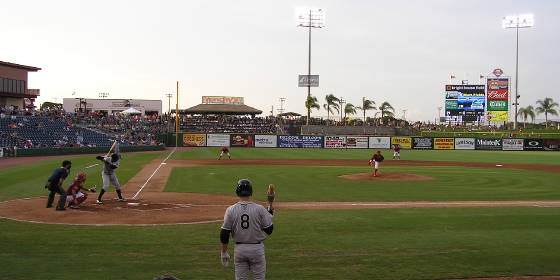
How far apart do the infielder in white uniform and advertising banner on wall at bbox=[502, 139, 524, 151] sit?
215 feet

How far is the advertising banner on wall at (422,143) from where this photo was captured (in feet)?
212

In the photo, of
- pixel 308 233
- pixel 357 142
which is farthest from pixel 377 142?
pixel 308 233

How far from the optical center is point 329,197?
18922mm

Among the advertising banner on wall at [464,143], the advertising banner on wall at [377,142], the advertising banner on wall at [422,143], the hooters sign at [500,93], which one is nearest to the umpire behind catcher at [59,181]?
the advertising banner on wall at [377,142]

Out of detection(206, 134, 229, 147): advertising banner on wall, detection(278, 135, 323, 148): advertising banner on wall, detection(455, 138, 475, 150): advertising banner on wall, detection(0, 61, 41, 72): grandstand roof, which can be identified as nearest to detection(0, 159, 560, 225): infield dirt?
detection(206, 134, 229, 147): advertising banner on wall

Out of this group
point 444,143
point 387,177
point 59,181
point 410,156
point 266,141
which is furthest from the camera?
point 444,143

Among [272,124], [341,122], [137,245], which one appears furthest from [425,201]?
[341,122]

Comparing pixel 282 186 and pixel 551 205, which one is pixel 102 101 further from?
pixel 551 205

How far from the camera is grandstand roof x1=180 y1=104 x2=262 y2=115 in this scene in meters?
85.0

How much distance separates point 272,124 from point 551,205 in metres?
60.7

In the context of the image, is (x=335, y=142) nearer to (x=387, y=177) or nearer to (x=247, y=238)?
(x=387, y=177)

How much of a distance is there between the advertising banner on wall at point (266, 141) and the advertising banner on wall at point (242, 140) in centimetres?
69

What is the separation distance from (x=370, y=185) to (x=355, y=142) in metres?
41.7

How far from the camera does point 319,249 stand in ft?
32.4
